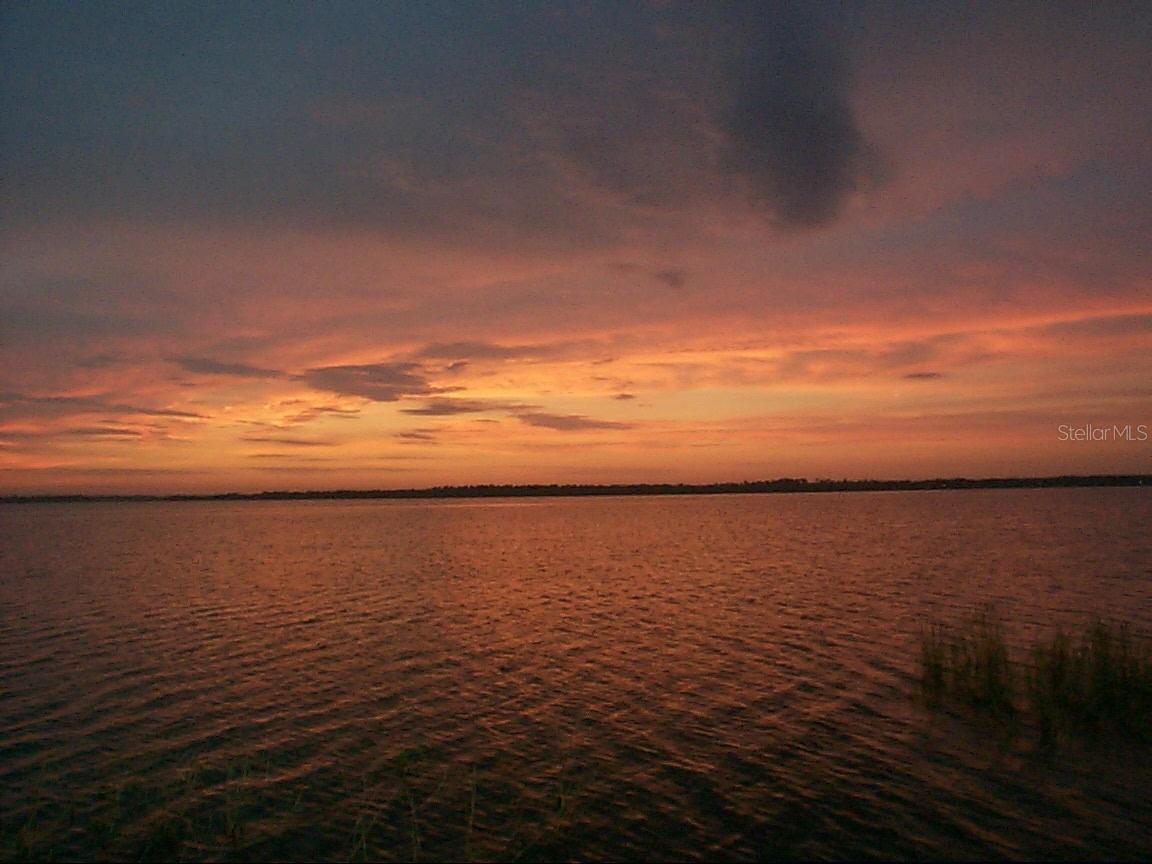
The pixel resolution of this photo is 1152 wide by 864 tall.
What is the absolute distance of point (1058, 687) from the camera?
21234 millimetres

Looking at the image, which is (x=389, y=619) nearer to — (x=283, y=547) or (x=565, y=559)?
(x=565, y=559)

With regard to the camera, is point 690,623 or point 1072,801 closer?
point 1072,801

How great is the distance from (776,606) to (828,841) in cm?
2675

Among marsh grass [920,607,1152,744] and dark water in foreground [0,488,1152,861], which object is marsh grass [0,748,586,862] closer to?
dark water in foreground [0,488,1152,861]

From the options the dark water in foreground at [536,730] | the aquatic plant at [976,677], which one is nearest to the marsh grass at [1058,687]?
the aquatic plant at [976,677]

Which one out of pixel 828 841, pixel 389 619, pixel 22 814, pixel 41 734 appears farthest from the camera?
pixel 389 619

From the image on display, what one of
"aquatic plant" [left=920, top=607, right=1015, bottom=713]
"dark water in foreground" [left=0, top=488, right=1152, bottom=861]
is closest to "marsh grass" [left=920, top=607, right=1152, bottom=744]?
"aquatic plant" [left=920, top=607, right=1015, bottom=713]

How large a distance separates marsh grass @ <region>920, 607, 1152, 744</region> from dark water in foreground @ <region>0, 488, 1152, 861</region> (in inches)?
49.3

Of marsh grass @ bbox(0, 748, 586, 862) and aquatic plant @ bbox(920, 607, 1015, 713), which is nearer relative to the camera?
marsh grass @ bbox(0, 748, 586, 862)

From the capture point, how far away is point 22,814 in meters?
15.1

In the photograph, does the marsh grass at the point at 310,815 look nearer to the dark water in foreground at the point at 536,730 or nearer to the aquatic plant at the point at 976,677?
the dark water in foreground at the point at 536,730

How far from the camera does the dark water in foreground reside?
1444 centimetres

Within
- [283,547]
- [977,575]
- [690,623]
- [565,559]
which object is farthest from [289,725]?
[283,547]

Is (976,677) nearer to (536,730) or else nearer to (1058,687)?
(1058,687)
